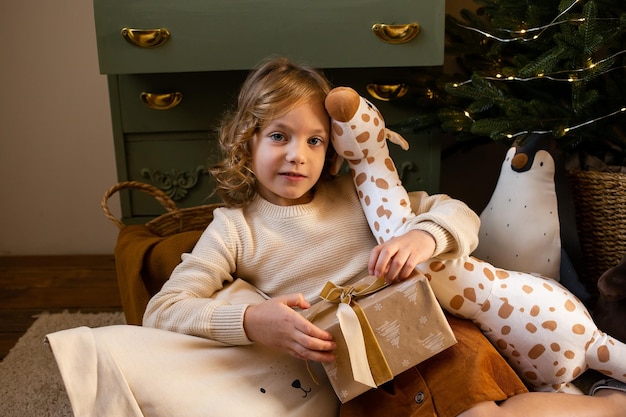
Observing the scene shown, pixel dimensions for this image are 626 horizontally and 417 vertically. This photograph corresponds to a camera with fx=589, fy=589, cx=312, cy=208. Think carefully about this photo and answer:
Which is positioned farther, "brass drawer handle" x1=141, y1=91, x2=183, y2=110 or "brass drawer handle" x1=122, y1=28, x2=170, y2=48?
"brass drawer handle" x1=141, y1=91, x2=183, y2=110

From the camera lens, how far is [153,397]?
2.52 ft

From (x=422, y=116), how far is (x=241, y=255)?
585 millimetres

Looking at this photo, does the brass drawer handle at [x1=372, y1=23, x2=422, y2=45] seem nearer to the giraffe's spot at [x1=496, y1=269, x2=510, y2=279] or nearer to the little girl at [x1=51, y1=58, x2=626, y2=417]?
the little girl at [x1=51, y1=58, x2=626, y2=417]

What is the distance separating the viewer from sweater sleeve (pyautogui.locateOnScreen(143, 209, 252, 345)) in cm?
84

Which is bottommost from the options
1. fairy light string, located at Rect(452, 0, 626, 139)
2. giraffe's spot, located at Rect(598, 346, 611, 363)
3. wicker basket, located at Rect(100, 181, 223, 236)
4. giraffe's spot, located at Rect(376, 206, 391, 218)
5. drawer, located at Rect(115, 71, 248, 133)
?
giraffe's spot, located at Rect(598, 346, 611, 363)

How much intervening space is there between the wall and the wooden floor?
0.08 metres

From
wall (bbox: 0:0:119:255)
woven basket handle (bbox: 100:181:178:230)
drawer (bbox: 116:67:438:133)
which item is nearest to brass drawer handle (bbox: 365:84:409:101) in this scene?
drawer (bbox: 116:67:438:133)

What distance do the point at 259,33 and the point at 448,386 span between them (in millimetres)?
792

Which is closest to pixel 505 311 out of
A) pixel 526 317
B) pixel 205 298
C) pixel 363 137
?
pixel 526 317

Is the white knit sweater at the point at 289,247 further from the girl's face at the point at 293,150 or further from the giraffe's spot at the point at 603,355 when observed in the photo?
the giraffe's spot at the point at 603,355

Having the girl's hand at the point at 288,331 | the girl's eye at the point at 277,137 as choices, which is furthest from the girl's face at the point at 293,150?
the girl's hand at the point at 288,331

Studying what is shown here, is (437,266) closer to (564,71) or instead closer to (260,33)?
(564,71)

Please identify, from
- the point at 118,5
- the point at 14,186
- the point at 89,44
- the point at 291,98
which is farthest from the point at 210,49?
the point at 14,186

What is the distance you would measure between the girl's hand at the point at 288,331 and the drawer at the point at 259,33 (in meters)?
0.60
